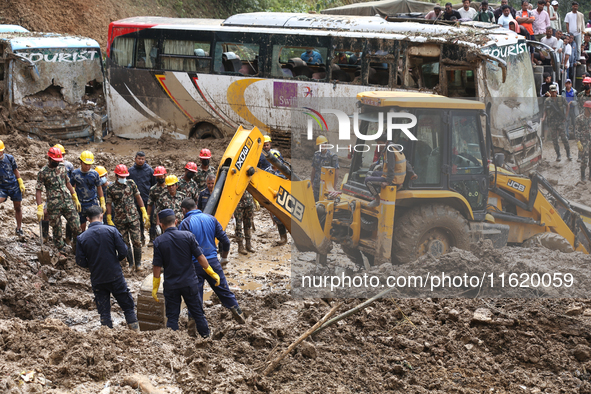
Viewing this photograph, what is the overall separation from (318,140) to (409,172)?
42.5 inches

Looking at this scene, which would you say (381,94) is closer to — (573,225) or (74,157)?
(573,225)

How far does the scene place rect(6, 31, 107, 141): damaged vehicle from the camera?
15.3m

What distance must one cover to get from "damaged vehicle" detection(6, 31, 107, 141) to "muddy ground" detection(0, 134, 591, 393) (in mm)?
8395

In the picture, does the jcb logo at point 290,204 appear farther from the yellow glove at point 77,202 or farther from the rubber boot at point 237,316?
the yellow glove at point 77,202

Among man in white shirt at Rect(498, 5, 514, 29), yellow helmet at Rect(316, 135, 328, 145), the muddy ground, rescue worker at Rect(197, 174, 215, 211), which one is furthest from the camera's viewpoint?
man in white shirt at Rect(498, 5, 514, 29)

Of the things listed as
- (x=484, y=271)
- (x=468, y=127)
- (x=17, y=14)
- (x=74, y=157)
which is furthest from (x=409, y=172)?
(x=17, y=14)

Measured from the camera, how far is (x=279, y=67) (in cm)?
1464

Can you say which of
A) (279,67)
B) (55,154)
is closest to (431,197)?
(55,154)

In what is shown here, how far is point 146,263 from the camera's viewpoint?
10.0m

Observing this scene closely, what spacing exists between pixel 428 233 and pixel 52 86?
12063 millimetres

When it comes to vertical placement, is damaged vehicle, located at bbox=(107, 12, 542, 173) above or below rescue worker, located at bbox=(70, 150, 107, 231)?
above

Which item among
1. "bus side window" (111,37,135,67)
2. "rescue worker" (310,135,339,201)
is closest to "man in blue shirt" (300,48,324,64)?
"bus side window" (111,37,135,67)

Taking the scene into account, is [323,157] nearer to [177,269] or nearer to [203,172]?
[177,269]

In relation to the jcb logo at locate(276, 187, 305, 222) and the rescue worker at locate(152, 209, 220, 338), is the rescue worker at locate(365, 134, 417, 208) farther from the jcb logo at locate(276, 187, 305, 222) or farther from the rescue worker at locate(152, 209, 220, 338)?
the rescue worker at locate(152, 209, 220, 338)
